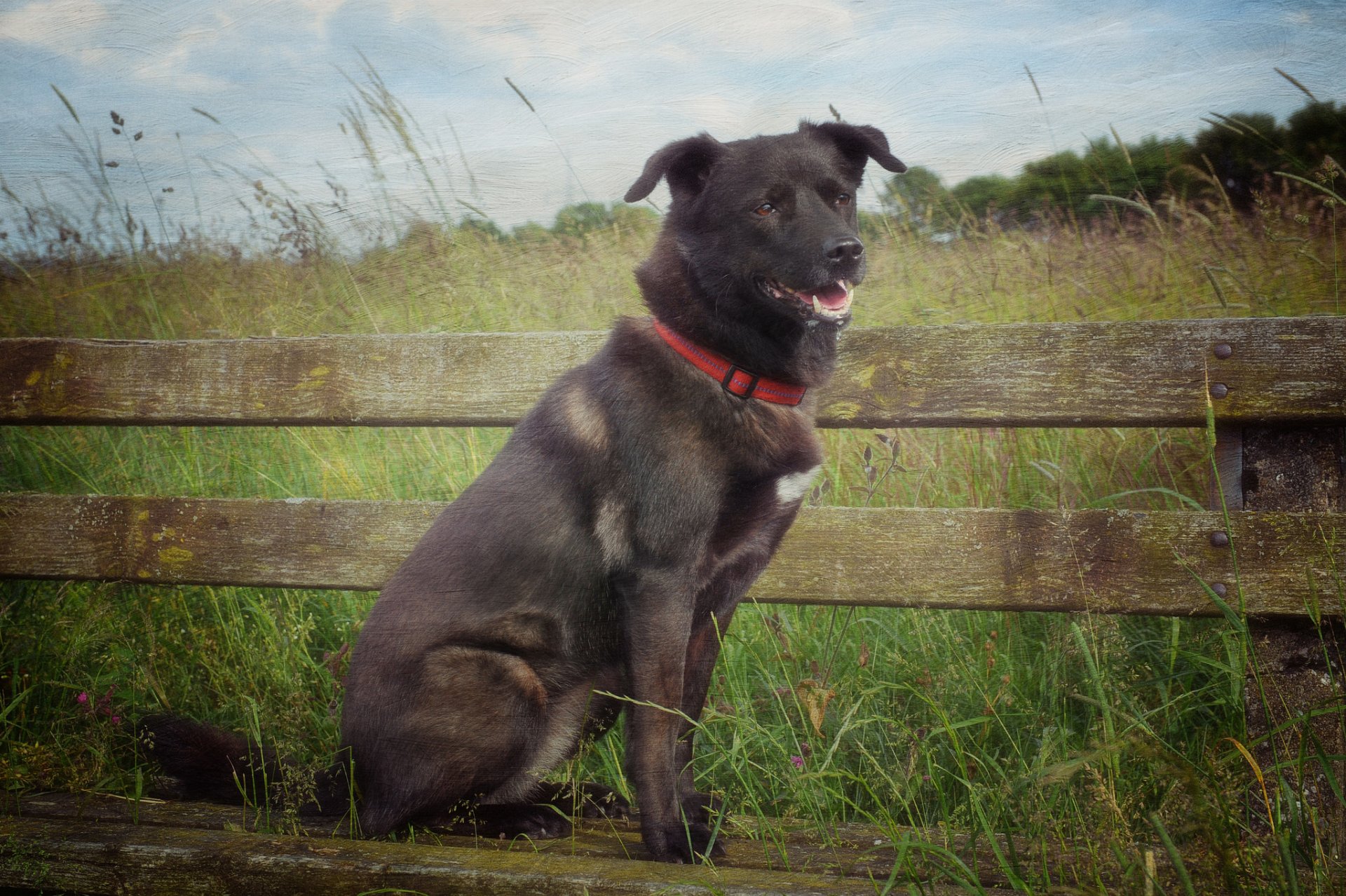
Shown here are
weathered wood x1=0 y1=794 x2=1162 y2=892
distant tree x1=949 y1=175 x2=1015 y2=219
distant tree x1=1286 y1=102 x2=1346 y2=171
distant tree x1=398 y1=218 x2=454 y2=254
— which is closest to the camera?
weathered wood x1=0 y1=794 x2=1162 y2=892

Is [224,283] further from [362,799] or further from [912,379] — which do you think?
[912,379]

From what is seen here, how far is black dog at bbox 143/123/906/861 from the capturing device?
174 centimetres

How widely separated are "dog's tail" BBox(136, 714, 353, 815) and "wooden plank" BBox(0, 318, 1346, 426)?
0.78 metres

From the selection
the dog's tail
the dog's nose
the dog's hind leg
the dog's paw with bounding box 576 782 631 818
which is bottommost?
the dog's paw with bounding box 576 782 631 818

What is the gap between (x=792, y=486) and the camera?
1833 millimetres

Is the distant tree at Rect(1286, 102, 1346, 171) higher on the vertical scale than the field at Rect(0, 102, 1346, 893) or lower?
higher

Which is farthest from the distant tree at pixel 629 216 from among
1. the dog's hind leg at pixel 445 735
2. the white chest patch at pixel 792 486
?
the dog's hind leg at pixel 445 735

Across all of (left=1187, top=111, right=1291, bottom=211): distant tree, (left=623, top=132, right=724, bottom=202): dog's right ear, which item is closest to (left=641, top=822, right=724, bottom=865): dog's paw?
(left=623, top=132, right=724, bottom=202): dog's right ear

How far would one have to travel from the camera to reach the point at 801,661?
2270 millimetres

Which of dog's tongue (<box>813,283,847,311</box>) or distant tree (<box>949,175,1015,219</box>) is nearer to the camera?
dog's tongue (<box>813,283,847,311</box>)

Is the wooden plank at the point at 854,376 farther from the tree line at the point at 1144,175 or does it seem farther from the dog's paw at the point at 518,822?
the dog's paw at the point at 518,822

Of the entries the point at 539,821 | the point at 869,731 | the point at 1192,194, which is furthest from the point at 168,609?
the point at 1192,194

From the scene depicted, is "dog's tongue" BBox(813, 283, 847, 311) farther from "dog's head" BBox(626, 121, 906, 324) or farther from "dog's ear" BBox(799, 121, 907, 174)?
"dog's ear" BBox(799, 121, 907, 174)

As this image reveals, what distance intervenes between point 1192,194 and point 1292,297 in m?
0.37
